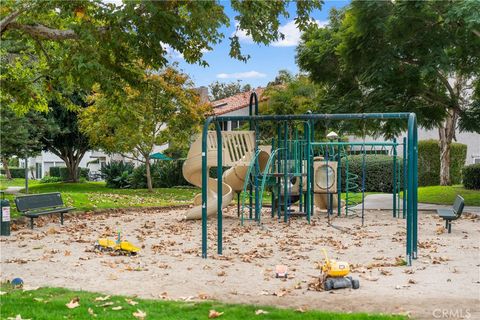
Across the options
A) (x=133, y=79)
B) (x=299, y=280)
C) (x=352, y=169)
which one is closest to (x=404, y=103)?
(x=133, y=79)

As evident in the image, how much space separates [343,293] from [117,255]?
4531 millimetres

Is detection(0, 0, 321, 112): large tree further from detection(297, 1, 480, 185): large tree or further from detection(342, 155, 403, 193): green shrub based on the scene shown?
detection(342, 155, 403, 193): green shrub

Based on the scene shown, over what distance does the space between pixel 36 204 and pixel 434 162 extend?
24.5 meters

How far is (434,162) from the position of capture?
32812 millimetres

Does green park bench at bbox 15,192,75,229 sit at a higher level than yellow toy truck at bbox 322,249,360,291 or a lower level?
higher

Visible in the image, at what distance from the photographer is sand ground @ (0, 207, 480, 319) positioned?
680 cm

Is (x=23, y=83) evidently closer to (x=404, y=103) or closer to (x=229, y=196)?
(x=229, y=196)

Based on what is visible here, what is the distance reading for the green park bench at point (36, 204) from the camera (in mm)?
13516

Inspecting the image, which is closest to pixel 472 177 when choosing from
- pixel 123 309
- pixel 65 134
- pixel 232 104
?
pixel 123 309

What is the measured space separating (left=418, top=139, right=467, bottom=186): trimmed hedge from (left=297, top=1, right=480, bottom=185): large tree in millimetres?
10295

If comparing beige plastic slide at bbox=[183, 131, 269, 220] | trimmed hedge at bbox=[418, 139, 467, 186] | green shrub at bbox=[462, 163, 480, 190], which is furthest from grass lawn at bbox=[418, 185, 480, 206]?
beige plastic slide at bbox=[183, 131, 269, 220]

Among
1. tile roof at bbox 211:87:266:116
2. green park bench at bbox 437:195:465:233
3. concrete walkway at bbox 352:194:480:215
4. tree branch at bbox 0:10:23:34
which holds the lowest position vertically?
concrete walkway at bbox 352:194:480:215
